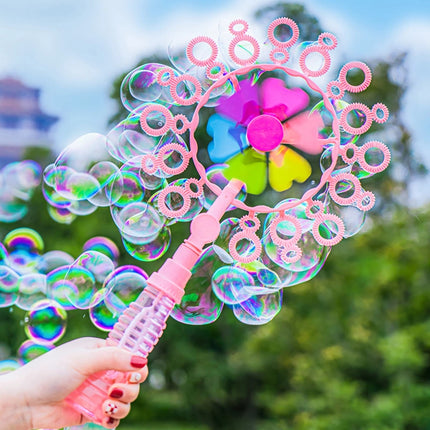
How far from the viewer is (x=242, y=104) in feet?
5.79

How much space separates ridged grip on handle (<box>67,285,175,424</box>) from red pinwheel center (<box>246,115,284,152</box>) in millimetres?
471

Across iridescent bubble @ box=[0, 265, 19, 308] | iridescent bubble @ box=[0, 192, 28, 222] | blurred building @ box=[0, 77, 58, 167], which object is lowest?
blurred building @ box=[0, 77, 58, 167]

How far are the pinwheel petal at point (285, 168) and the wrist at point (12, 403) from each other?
846mm

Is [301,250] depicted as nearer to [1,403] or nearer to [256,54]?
[256,54]

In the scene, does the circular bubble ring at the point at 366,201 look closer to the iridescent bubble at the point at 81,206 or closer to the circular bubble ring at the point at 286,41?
the circular bubble ring at the point at 286,41

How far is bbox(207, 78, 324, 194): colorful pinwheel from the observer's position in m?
1.74

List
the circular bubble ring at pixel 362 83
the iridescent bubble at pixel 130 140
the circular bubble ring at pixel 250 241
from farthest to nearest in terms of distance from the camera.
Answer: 1. the iridescent bubble at pixel 130 140
2. the circular bubble ring at pixel 250 241
3. the circular bubble ring at pixel 362 83

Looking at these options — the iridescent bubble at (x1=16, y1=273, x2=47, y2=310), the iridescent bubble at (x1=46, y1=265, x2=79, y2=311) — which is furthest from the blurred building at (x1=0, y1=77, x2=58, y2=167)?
the iridescent bubble at (x1=46, y1=265, x2=79, y2=311)

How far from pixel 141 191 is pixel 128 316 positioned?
0.48m

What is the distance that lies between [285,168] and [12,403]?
931 mm

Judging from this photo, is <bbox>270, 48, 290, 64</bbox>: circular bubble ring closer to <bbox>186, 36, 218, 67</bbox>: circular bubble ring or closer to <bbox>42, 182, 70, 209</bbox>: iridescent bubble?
<bbox>186, 36, 218, 67</bbox>: circular bubble ring

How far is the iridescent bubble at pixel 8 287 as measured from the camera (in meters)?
2.56

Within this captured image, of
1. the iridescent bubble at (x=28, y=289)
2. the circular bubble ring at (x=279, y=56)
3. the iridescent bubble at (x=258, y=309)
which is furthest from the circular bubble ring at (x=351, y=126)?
the iridescent bubble at (x=28, y=289)

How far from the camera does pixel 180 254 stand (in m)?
1.60
